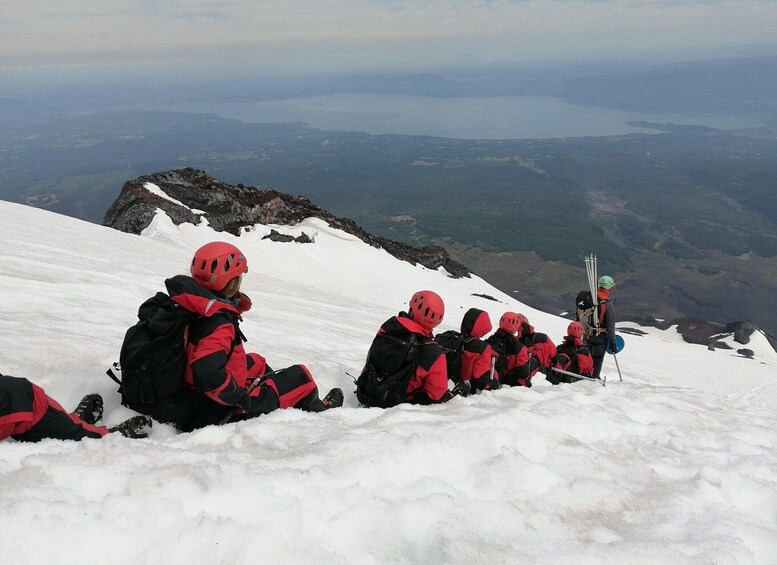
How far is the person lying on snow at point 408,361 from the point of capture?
6508 millimetres

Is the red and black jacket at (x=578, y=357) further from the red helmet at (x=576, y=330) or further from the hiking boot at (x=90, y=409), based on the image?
the hiking boot at (x=90, y=409)

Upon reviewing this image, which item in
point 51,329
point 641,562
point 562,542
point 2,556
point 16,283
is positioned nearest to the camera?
point 2,556

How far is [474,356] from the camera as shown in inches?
324

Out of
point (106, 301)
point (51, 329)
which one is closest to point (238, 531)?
point (51, 329)

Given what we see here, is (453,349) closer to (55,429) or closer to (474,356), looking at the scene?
(474,356)

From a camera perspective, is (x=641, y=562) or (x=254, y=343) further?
(x=254, y=343)

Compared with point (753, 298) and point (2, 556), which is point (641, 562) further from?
point (753, 298)

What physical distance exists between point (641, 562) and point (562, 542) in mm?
555

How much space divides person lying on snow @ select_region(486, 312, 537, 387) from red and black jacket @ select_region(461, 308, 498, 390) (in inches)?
57.7

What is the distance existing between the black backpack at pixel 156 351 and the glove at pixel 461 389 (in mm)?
4575

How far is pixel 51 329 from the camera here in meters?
7.30

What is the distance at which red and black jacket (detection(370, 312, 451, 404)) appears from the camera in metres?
6.54

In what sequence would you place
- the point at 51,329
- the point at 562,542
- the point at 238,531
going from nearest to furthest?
1. the point at 238,531
2. the point at 562,542
3. the point at 51,329

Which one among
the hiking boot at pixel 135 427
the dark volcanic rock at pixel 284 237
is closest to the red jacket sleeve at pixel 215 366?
the hiking boot at pixel 135 427
